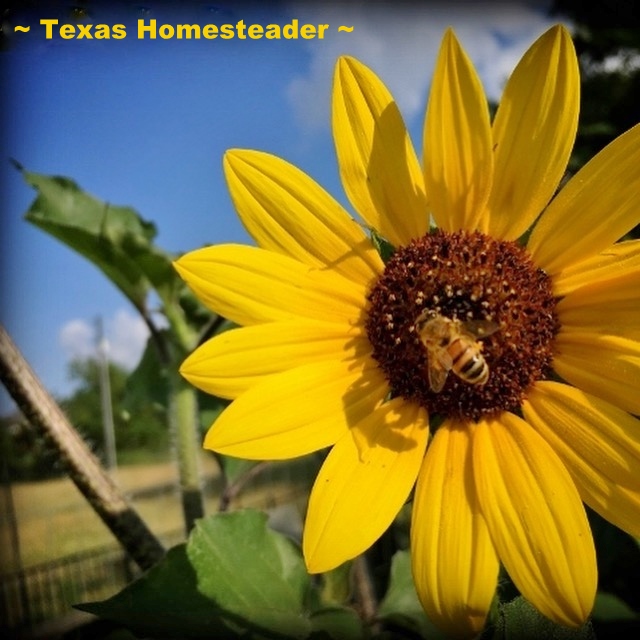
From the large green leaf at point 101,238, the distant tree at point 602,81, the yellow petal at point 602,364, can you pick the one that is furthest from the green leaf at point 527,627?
the distant tree at point 602,81

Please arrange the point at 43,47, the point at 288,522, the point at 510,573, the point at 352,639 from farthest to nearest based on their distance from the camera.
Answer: the point at 288,522 → the point at 43,47 → the point at 352,639 → the point at 510,573

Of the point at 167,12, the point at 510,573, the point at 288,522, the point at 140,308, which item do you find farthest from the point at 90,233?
the point at 288,522

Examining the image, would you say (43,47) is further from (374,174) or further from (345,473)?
(345,473)

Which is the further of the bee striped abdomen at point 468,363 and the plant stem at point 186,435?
the plant stem at point 186,435

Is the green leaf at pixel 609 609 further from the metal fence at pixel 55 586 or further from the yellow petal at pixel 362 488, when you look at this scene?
the metal fence at pixel 55 586

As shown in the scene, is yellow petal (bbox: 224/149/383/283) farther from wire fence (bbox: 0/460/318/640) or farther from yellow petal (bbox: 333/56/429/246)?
wire fence (bbox: 0/460/318/640)

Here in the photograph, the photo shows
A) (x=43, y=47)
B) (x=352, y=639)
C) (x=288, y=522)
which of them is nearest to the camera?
(x=352, y=639)

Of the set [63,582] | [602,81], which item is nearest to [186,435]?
[63,582]
